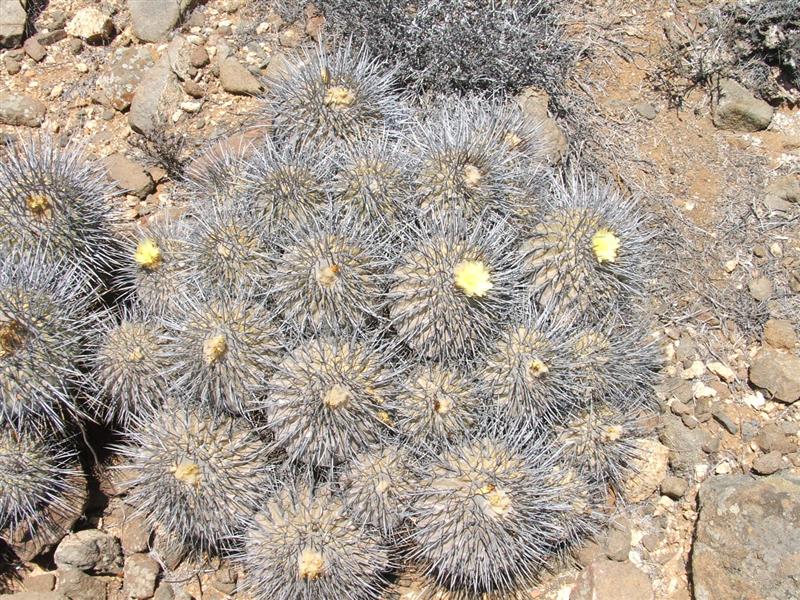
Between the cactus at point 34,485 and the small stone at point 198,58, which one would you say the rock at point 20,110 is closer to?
the small stone at point 198,58

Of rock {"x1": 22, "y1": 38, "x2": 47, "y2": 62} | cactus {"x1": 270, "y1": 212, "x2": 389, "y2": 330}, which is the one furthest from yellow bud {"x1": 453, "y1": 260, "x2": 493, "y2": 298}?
rock {"x1": 22, "y1": 38, "x2": 47, "y2": 62}

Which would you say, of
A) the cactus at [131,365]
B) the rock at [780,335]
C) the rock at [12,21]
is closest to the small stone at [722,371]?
the rock at [780,335]

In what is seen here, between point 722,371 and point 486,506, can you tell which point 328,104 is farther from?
point 722,371

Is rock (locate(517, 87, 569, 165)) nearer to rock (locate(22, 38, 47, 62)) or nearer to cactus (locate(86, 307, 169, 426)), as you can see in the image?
cactus (locate(86, 307, 169, 426))

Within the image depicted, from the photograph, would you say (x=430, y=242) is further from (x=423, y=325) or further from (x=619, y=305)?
(x=619, y=305)

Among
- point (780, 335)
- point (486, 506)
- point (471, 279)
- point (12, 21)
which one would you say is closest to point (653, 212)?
point (780, 335)

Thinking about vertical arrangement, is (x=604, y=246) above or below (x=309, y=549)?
above
